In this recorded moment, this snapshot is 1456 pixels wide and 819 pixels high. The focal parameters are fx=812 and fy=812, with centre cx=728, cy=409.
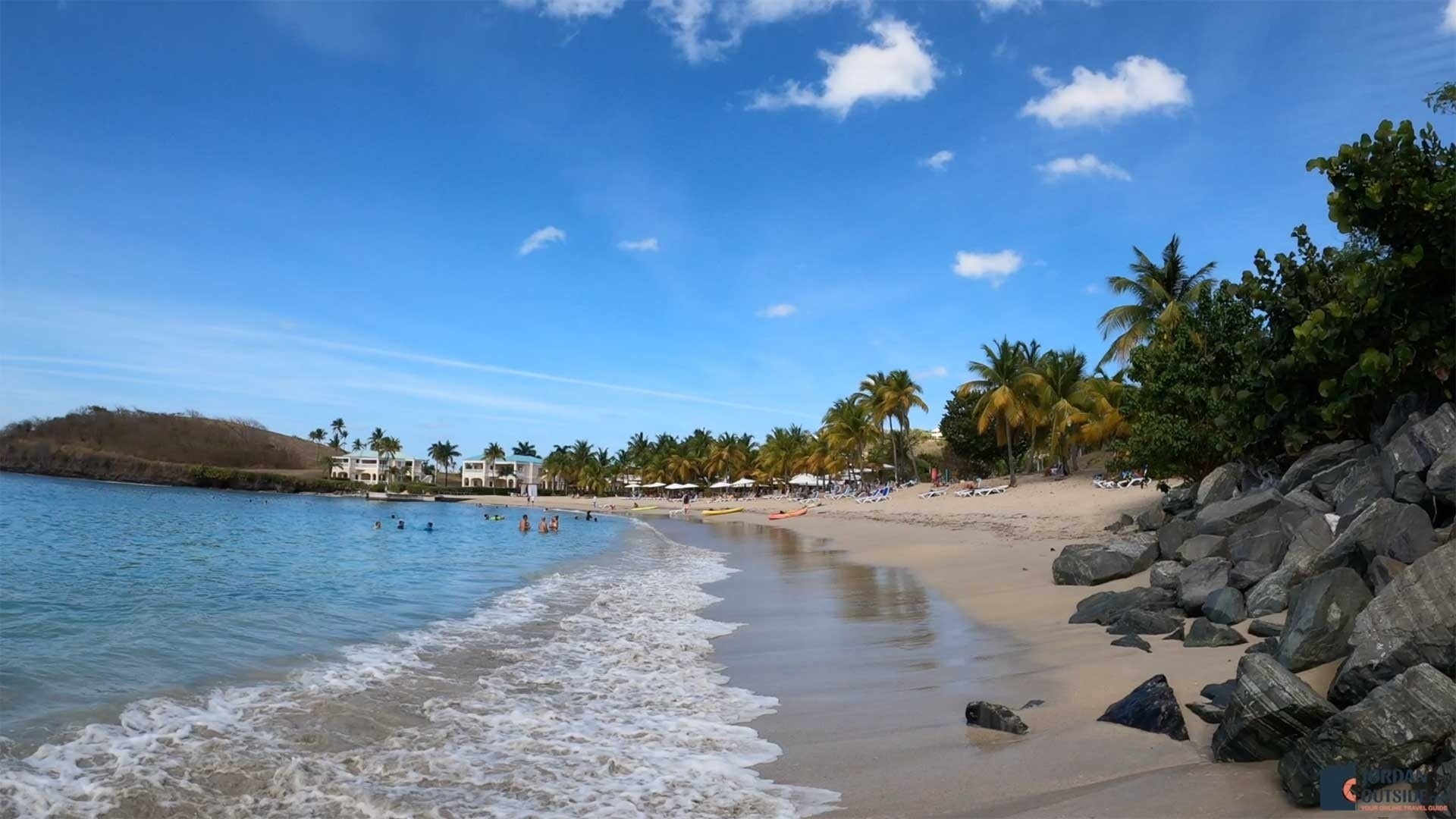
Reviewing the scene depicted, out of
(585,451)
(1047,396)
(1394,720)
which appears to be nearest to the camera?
(1394,720)

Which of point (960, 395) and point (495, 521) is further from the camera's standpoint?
point (495, 521)

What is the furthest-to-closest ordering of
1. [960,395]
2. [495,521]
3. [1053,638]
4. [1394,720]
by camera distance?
[495,521] < [960,395] < [1053,638] < [1394,720]

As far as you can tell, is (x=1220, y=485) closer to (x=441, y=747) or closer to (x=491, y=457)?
(x=441, y=747)

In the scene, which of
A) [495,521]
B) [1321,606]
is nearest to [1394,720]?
[1321,606]

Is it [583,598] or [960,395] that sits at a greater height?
[960,395]

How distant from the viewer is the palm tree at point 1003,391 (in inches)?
1699

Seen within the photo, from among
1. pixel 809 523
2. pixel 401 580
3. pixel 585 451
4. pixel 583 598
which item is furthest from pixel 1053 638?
pixel 585 451

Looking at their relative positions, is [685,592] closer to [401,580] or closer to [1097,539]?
[401,580]

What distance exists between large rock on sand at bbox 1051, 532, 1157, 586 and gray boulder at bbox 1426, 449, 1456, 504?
4.40m

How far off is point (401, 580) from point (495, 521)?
40.1m

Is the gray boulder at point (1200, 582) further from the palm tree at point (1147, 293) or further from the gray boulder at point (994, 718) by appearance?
the palm tree at point (1147, 293)

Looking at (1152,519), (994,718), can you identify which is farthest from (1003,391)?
(994,718)

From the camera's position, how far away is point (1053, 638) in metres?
9.35

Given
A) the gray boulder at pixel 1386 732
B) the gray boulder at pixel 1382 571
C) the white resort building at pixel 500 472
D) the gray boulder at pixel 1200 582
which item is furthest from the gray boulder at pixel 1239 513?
the white resort building at pixel 500 472
